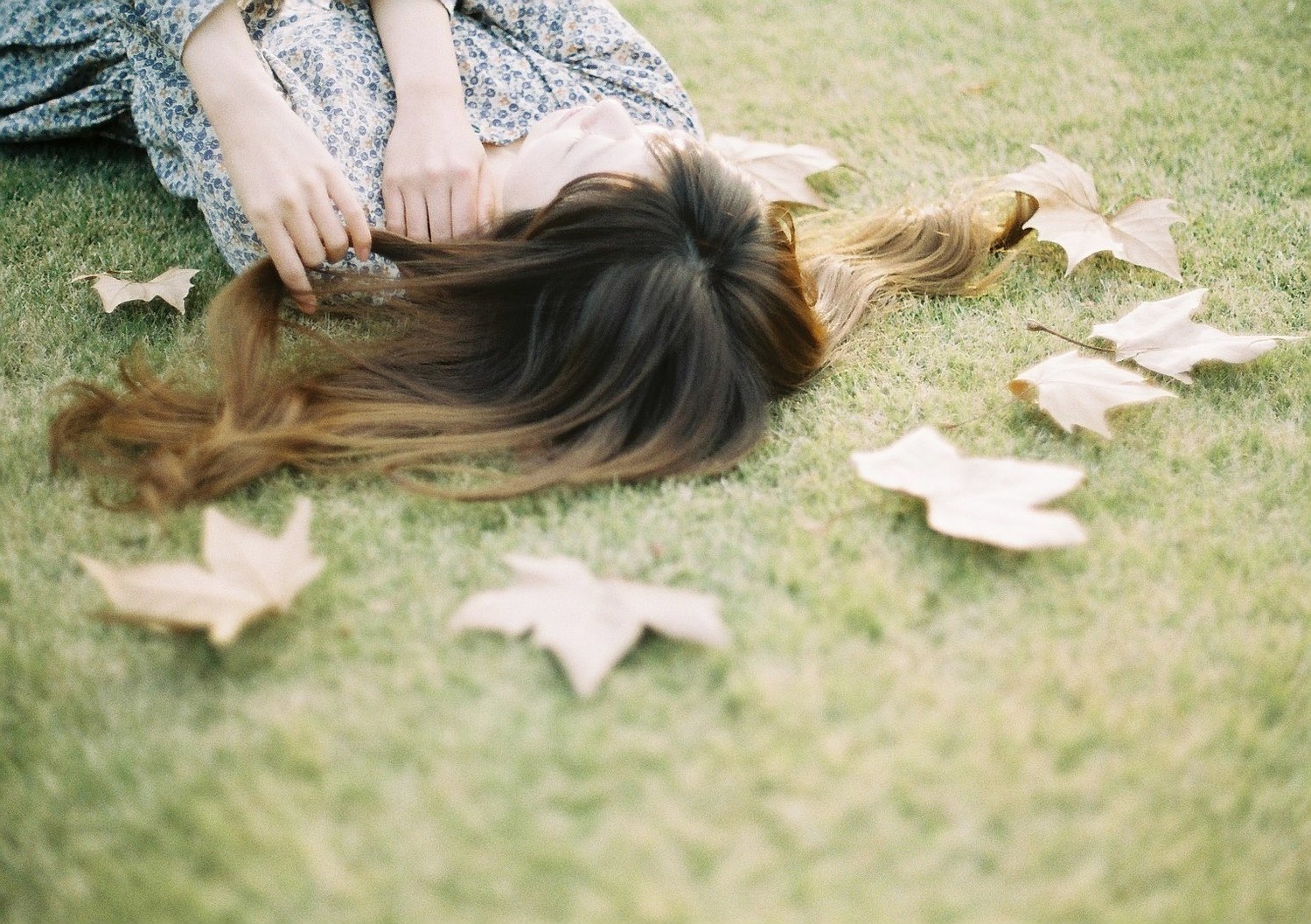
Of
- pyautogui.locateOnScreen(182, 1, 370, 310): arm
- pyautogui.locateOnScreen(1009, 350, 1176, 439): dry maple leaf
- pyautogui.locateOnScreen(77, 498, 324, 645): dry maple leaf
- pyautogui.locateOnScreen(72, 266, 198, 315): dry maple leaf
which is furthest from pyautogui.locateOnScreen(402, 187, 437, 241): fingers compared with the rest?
pyautogui.locateOnScreen(1009, 350, 1176, 439): dry maple leaf

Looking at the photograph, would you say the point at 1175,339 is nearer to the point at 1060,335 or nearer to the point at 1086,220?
the point at 1060,335

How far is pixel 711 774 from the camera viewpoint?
71 centimetres

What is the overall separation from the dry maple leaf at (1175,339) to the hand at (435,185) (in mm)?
841

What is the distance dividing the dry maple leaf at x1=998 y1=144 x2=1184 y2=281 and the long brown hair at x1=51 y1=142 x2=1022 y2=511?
1.55ft

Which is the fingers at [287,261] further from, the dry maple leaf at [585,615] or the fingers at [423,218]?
the dry maple leaf at [585,615]

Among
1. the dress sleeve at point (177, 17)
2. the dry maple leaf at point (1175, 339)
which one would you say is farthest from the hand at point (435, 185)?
the dry maple leaf at point (1175, 339)

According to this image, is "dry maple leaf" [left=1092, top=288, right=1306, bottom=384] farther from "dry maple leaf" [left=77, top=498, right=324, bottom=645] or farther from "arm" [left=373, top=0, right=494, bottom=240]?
"dry maple leaf" [left=77, top=498, right=324, bottom=645]

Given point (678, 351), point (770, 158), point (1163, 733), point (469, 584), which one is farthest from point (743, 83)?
point (1163, 733)

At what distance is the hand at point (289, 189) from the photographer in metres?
1.24

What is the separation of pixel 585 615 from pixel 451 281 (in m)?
0.56

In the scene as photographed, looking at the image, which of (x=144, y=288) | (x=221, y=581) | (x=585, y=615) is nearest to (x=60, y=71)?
(x=144, y=288)

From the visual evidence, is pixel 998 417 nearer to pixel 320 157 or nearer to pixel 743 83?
pixel 320 157

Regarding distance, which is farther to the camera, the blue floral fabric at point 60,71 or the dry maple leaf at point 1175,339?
the blue floral fabric at point 60,71

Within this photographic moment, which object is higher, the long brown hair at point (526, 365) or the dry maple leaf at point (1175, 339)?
the dry maple leaf at point (1175, 339)
